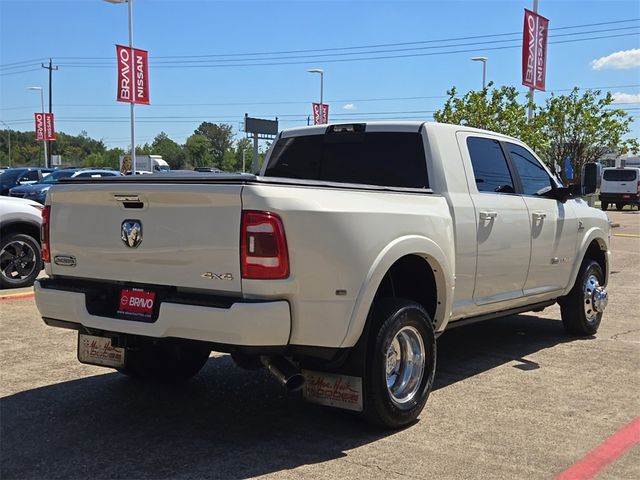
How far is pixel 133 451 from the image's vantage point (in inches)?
151

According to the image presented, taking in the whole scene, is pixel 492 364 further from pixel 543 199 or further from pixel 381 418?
pixel 381 418

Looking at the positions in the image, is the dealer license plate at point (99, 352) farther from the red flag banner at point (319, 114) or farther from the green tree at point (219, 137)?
the green tree at point (219, 137)

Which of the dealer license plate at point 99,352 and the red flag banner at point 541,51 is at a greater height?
the red flag banner at point 541,51

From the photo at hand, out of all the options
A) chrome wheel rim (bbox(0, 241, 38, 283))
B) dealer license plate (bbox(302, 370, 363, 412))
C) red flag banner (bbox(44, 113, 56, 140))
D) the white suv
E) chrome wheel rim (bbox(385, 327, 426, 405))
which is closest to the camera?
dealer license plate (bbox(302, 370, 363, 412))

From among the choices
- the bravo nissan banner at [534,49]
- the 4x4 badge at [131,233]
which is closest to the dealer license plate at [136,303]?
the 4x4 badge at [131,233]

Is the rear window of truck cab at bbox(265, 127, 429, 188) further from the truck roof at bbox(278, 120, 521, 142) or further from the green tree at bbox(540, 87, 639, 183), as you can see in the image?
the green tree at bbox(540, 87, 639, 183)

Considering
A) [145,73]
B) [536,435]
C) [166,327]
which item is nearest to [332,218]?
[166,327]

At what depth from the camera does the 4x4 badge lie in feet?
12.8

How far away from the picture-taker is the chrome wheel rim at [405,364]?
4320 millimetres

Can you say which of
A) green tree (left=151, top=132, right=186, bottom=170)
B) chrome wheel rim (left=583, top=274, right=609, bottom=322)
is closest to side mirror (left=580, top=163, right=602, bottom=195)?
chrome wheel rim (left=583, top=274, right=609, bottom=322)

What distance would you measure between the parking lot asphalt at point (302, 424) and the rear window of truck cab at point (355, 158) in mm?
1647

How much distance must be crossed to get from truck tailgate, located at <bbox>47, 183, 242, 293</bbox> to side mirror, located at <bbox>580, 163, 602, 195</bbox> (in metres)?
4.46

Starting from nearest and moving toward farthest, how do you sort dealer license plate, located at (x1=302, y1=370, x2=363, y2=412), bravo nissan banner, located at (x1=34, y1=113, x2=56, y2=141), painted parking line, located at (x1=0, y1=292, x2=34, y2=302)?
dealer license plate, located at (x1=302, y1=370, x2=363, y2=412), painted parking line, located at (x1=0, y1=292, x2=34, y2=302), bravo nissan banner, located at (x1=34, y1=113, x2=56, y2=141)

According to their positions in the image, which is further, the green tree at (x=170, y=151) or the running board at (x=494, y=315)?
the green tree at (x=170, y=151)
